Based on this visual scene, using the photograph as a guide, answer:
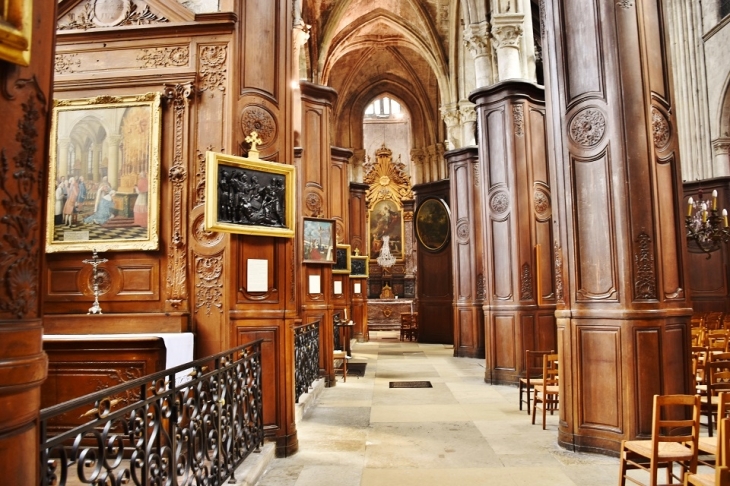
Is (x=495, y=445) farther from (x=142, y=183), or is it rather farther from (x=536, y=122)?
(x=536, y=122)

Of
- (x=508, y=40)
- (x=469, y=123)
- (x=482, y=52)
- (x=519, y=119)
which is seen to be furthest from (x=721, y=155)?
(x=519, y=119)

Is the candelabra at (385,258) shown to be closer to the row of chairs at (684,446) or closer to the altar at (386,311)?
the altar at (386,311)

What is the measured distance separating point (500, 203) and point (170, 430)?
330 inches

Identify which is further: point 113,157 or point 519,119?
point 519,119

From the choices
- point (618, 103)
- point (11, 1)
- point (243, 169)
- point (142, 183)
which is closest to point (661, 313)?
point (618, 103)

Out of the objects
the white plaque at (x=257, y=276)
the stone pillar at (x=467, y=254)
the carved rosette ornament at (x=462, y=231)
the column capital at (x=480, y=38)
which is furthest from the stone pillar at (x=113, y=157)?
the carved rosette ornament at (x=462, y=231)

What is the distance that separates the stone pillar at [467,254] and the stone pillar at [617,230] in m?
8.45

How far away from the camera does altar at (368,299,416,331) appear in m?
24.8

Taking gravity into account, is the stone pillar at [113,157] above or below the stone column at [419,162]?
below

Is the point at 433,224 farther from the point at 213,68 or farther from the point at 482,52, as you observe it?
the point at 213,68

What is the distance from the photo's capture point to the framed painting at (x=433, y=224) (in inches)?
725

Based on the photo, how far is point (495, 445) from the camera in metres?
6.04

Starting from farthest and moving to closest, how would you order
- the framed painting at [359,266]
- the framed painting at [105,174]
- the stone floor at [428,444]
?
the framed painting at [359,266] < the framed painting at [105,174] < the stone floor at [428,444]

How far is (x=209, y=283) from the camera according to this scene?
18.1 ft
